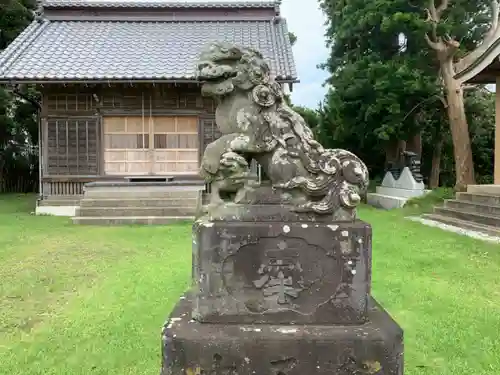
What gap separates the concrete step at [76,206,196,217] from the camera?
12.0 m

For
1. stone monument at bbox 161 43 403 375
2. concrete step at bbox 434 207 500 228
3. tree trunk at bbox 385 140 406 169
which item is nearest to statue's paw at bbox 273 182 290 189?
stone monument at bbox 161 43 403 375

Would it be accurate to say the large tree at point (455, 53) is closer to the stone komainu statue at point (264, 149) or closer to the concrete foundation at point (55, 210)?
the concrete foundation at point (55, 210)

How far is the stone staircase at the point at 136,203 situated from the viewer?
11773 mm

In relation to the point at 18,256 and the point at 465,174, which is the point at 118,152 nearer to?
the point at 18,256

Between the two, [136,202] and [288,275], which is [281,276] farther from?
[136,202]

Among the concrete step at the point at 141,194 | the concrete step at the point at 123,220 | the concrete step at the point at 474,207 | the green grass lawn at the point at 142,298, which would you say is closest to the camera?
the green grass lawn at the point at 142,298

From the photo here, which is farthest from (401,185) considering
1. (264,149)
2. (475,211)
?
(264,149)

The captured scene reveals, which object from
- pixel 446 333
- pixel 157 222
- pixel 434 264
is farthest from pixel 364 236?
pixel 157 222

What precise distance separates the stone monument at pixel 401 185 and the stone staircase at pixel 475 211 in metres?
2.87

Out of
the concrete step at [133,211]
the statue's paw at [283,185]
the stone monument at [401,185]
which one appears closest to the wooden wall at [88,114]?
the concrete step at [133,211]

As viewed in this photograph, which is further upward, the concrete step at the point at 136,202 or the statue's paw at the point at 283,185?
the statue's paw at the point at 283,185

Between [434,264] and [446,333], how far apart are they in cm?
292

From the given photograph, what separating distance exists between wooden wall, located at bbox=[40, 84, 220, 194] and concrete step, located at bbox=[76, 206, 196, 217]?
9.22 ft

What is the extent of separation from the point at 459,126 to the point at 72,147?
11.4 metres
